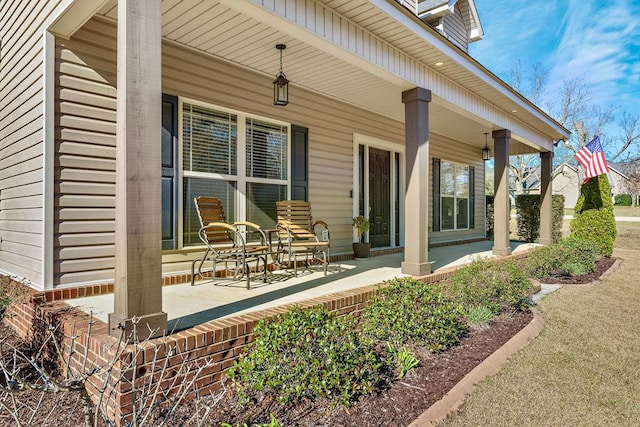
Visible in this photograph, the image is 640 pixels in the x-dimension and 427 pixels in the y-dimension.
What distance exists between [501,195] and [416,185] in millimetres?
3367

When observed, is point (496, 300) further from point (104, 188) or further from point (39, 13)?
point (39, 13)

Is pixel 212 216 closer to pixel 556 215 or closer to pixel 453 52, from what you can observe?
pixel 453 52

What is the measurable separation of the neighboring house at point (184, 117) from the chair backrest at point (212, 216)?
242mm

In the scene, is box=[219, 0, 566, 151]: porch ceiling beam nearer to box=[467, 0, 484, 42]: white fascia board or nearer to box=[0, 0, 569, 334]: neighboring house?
box=[0, 0, 569, 334]: neighboring house

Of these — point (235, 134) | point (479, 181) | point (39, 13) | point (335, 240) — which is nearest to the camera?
point (39, 13)

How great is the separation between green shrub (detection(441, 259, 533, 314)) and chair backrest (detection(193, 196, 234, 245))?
2.47 m

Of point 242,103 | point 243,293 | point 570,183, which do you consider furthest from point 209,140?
point 570,183

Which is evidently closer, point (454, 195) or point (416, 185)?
point (416, 185)

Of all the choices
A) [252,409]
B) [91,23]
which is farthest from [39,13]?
[252,409]

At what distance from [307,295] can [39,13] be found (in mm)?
3413

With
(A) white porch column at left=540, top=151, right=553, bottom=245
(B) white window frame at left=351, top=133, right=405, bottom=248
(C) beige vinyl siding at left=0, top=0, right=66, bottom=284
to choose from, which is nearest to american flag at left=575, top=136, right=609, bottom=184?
(A) white porch column at left=540, top=151, right=553, bottom=245

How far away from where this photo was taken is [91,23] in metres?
3.56

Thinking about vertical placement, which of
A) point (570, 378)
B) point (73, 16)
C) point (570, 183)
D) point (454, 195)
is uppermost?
point (570, 183)

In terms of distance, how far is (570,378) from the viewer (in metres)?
2.90
